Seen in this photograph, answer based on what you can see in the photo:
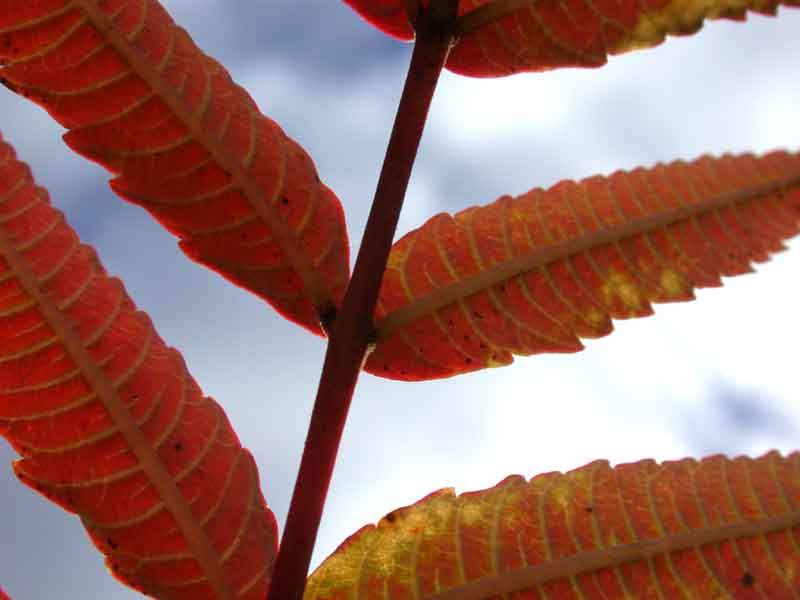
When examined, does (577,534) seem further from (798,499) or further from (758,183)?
(758,183)

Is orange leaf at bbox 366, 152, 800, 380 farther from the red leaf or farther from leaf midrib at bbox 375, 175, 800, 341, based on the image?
the red leaf

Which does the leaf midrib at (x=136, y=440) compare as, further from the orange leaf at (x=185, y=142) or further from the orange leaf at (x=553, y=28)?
the orange leaf at (x=553, y=28)

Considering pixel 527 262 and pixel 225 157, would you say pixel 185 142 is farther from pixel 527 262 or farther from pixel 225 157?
pixel 527 262

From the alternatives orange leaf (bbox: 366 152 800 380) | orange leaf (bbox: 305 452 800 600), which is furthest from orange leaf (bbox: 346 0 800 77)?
orange leaf (bbox: 305 452 800 600)

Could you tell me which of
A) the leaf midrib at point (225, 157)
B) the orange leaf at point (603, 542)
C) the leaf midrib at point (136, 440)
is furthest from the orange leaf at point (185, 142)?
the orange leaf at point (603, 542)

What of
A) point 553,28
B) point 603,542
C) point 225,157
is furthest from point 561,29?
point 603,542

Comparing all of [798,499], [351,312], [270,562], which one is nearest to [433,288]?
[351,312]
